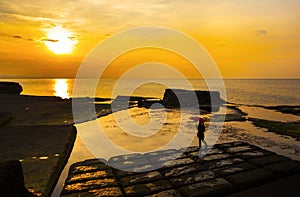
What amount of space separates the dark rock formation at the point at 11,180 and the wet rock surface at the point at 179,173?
8.27ft

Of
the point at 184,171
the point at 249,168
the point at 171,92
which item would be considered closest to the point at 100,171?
the point at 184,171

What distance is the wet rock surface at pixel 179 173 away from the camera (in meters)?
12.7

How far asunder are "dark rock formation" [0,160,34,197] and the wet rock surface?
2.52 metres

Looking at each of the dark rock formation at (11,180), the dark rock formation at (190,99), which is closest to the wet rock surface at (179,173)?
the dark rock formation at (11,180)

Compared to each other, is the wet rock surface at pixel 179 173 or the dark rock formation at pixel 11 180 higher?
the dark rock formation at pixel 11 180

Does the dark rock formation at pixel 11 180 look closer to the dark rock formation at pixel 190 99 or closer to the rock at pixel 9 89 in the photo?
the dark rock formation at pixel 190 99

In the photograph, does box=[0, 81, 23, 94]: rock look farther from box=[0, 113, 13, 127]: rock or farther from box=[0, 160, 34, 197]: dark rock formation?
box=[0, 160, 34, 197]: dark rock formation

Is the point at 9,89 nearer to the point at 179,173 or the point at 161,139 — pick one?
the point at 161,139

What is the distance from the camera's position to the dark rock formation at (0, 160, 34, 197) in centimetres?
962

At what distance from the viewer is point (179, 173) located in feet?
48.2

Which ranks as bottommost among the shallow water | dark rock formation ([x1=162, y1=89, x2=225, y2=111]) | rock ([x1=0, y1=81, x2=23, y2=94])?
the shallow water

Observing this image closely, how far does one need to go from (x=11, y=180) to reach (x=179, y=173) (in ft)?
30.7

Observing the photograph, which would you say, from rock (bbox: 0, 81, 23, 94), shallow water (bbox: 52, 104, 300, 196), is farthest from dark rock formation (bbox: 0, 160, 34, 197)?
rock (bbox: 0, 81, 23, 94)

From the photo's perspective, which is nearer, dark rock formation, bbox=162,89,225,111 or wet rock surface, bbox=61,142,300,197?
wet rock surface, bbox=61,142,300,197
